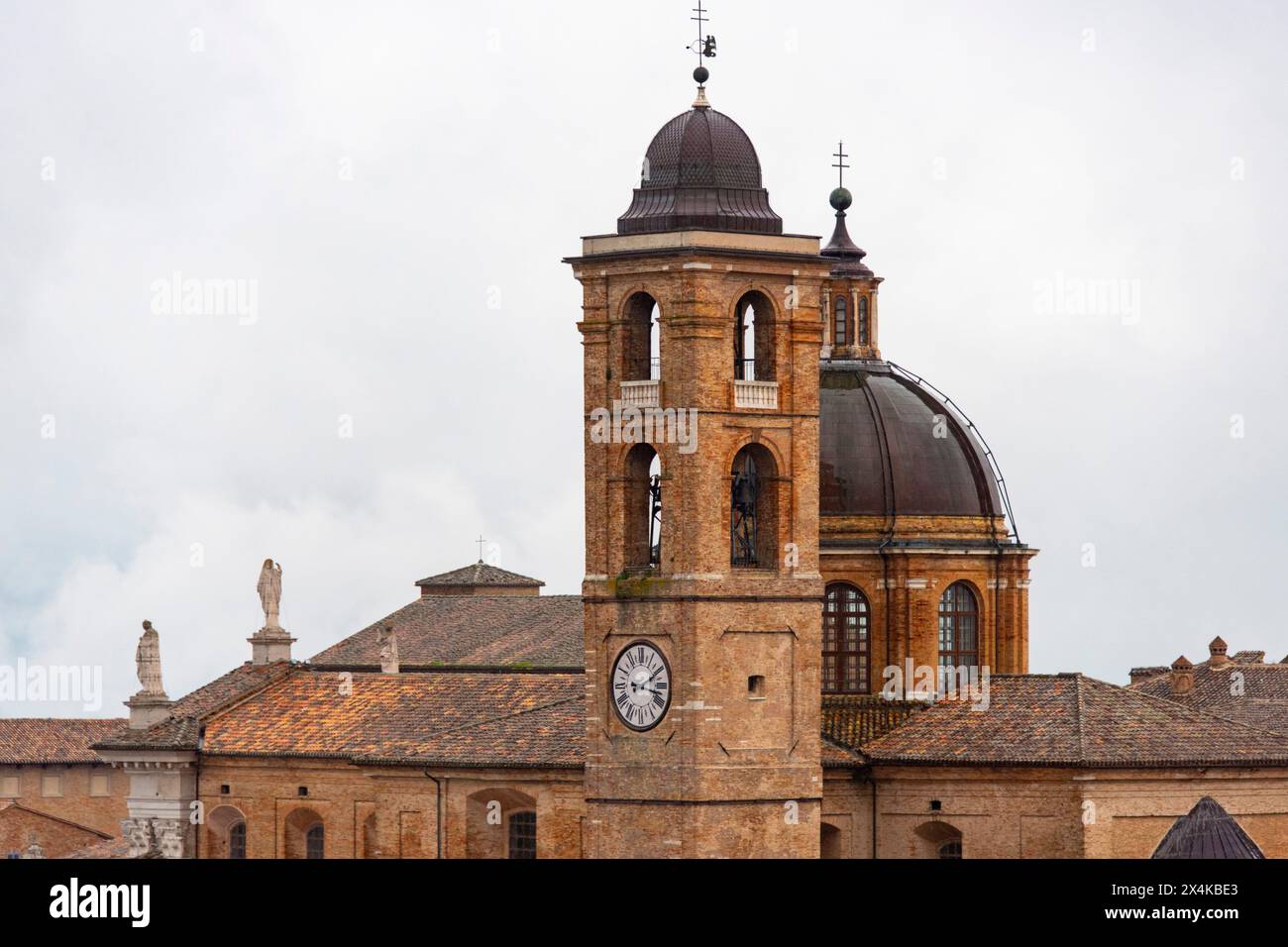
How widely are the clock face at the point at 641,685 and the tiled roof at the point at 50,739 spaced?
3179cm

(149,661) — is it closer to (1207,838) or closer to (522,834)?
(522,834)

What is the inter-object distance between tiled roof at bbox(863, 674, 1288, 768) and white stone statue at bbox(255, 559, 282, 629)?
1754 cm

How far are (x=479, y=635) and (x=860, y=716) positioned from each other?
48.8 ft

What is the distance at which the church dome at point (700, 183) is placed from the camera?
213 ft

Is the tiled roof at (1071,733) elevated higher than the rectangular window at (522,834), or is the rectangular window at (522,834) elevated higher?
the tiled roof at (1071,733)

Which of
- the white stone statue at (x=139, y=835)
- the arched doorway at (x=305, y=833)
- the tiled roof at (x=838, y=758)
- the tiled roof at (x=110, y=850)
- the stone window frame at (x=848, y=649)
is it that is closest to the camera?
the tiled roof at (x=838, y=758)

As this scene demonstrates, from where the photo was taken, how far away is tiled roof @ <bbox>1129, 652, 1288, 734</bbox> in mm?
83938

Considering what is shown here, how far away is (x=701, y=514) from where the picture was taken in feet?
212

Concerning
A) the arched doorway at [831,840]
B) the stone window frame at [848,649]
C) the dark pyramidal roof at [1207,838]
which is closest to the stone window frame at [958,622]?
the stone window frame at [848,649]

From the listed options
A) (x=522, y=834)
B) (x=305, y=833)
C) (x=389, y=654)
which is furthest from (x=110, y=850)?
(x=522, y=834)

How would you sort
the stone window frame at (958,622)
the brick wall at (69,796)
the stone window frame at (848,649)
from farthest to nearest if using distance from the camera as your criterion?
the brick wall at (69,796) < the stone window frame at (958,622) < the stone window frame at (848,649)

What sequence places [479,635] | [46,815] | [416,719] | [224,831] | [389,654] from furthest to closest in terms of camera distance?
[46,815]
[479,635]
[389,654]
[224,831]
[416,719]

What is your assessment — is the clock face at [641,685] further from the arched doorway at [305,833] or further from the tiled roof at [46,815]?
the tiled roof at [46,815]

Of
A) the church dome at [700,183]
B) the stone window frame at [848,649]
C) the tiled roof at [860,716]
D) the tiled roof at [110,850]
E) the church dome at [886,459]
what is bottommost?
the tiled roof at [110,850]
